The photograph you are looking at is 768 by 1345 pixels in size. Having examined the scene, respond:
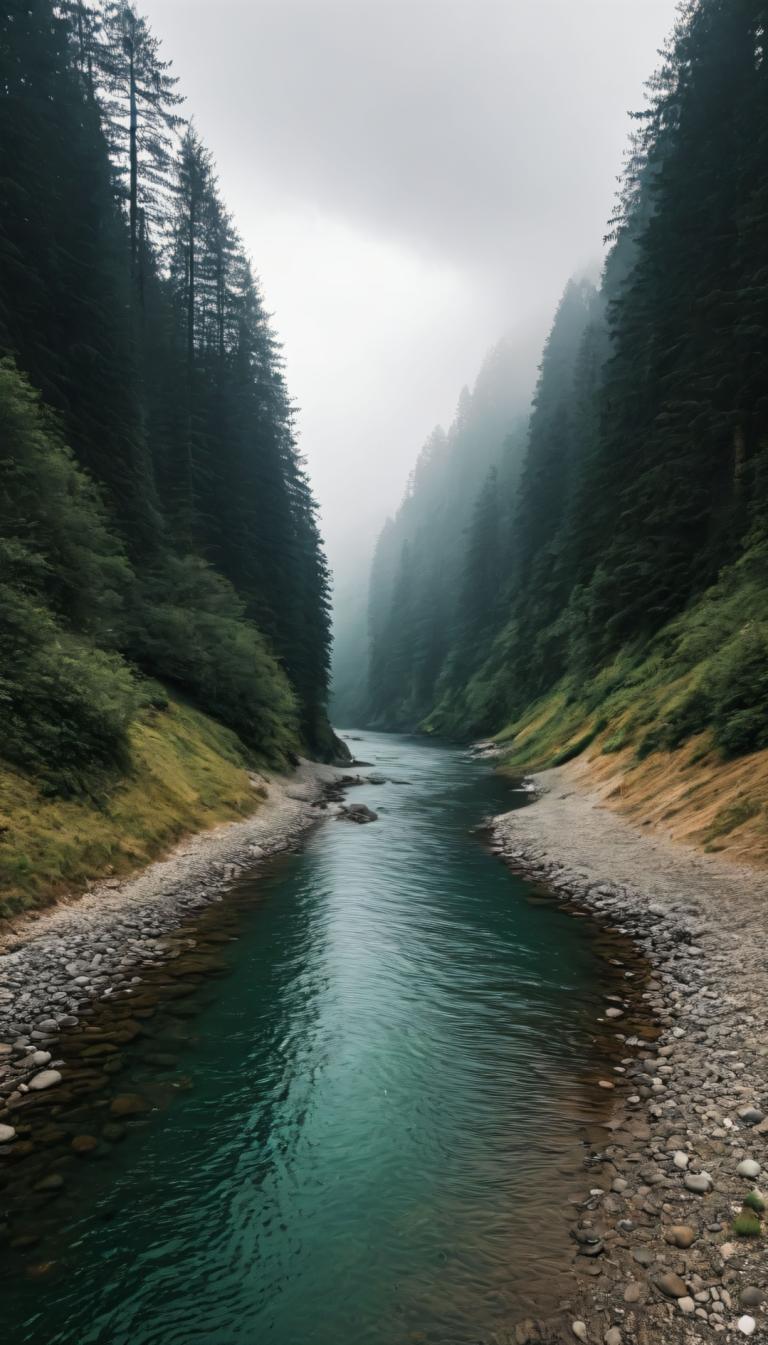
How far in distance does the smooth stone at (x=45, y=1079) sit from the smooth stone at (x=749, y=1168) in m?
7.64

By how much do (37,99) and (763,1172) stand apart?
4519 cm

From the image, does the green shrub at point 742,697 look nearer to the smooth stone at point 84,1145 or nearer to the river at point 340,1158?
the river at point 340,1158

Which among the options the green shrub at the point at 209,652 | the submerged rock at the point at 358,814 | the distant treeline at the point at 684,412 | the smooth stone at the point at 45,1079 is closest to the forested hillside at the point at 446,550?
the distant treeline at the point at 684,412

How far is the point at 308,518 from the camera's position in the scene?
58438 millimetres

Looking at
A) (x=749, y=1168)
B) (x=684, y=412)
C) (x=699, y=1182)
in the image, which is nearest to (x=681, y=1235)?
(x=699, y=1182)

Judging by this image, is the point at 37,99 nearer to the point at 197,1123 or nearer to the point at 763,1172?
the point at 197,1123

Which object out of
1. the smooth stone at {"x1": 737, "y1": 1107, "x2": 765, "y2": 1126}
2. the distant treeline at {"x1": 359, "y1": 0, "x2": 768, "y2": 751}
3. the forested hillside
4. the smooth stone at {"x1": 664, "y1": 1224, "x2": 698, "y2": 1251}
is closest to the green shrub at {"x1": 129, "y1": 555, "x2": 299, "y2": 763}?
the distant treeline at {"x1": 359, "y1": 0, "x2": 768, "y2": 751}

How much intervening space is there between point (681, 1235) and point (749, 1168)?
105 centimetres

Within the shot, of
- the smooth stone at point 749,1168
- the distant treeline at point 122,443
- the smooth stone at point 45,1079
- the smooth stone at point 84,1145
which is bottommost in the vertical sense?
the smooth stone at point 84,1145

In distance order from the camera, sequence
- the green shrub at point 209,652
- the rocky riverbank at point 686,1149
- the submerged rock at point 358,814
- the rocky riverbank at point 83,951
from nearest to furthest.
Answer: the rocky riverbank at point 686,1149
the rocky riverbank at point 83,951
the submerged rock at point 358,814
the green shrub at point 209,652

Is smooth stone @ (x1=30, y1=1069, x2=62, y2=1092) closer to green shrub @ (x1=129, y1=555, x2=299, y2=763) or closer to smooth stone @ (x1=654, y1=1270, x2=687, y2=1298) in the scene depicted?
smooth stone @ (x1=654, y1=1270, x2=687, y2=1298)

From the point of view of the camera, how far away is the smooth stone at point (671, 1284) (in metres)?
4.88

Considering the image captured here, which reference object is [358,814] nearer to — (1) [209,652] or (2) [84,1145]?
(1) [209,652]

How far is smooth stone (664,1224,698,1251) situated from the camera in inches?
210
